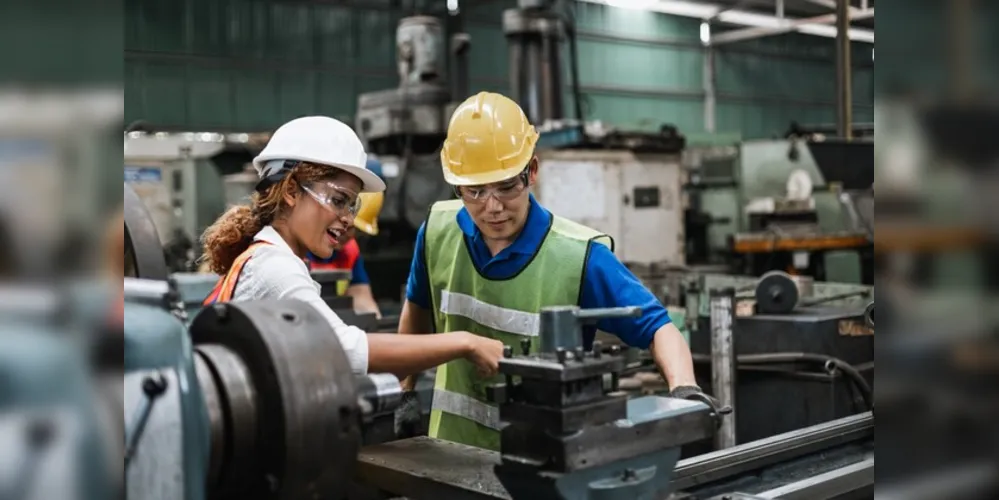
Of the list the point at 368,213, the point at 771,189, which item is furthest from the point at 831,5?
the point at 368,213

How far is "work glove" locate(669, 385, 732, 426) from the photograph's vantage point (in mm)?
1209

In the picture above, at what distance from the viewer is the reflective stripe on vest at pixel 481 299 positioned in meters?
1.63

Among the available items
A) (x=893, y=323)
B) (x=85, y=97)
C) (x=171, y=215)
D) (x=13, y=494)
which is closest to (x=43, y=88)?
(x=85, y=97)

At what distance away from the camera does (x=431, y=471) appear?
1271mm

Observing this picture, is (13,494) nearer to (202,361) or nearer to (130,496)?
(130,496)

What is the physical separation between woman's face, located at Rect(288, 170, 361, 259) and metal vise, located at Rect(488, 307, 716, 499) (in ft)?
1.47

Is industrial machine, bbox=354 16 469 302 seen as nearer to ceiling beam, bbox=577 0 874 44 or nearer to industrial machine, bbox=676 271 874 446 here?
industrial machine, bbox=676 271 874 446

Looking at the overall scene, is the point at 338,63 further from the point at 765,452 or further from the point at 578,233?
the point at 765,452

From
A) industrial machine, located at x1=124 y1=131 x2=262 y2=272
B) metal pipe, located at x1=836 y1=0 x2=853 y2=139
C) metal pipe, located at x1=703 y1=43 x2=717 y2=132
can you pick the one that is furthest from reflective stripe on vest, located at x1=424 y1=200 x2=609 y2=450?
metal pipe, located at x1=703 y1=43 x2=717 y2=132

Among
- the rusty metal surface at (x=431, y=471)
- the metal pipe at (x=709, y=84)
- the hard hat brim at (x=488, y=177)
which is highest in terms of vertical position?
the metal pipe at (x=709, y=84)

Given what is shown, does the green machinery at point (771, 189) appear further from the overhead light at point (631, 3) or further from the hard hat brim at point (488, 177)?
the hard hat brim at point (488, 177)

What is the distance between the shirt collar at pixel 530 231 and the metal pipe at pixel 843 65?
5.65 metres

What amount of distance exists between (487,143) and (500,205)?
118 millimetres

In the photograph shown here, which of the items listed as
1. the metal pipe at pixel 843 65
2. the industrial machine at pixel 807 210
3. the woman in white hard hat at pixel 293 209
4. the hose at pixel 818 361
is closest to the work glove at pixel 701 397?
the woman in white hard hat at pixel 293 209
